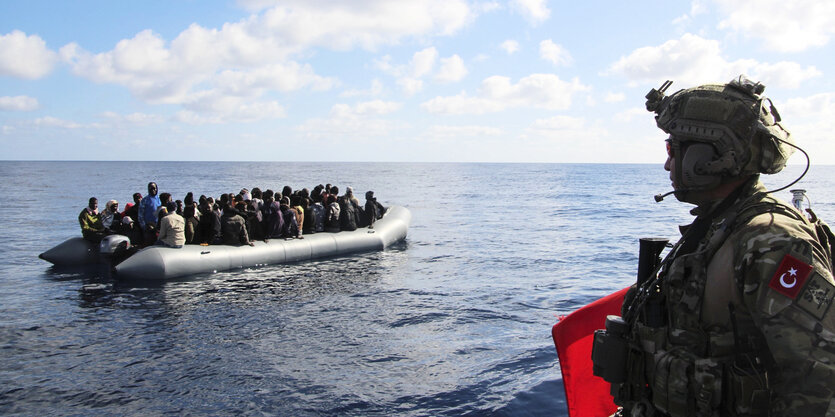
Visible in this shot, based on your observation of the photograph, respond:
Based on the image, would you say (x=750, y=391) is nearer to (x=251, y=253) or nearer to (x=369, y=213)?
(x=251, y=253)

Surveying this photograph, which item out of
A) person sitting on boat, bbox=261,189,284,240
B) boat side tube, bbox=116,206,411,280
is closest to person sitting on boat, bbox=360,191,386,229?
boat side tube, bbox=116,206,411,280

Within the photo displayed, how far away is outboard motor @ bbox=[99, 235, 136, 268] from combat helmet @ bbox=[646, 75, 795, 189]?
13.6 meters

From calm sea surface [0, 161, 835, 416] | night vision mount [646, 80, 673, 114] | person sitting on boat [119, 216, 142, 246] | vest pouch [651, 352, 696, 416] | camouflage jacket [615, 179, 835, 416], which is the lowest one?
calm sea surface [0, 161, 835, 416]

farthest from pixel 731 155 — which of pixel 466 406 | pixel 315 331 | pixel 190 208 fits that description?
pixel 190 208

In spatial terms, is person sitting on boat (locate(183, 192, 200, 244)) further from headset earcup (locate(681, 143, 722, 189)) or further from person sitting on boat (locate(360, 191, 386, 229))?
headset earcup (locate(681, 143, 722, 189))

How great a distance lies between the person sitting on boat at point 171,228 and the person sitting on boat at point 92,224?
6.45 ft

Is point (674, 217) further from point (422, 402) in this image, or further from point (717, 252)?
point (717, 252)

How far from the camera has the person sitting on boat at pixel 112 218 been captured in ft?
46.9

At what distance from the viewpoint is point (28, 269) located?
14867 mm

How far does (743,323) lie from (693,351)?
217mm

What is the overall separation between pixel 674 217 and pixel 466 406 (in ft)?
101

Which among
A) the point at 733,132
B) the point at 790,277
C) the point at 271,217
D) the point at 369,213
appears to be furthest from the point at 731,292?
the point at 369,213

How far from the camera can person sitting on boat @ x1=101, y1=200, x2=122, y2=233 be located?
14281 mm

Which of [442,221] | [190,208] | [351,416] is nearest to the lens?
[351,416]
